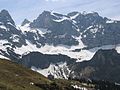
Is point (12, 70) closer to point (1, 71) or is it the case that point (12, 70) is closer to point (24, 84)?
point (1, 71)

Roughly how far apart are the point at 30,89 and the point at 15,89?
1308 cm

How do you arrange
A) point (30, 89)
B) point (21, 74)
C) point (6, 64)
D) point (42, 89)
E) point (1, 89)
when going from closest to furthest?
point (1, 89)
point (30, 89)
point (42, 89)
point (21, 74)
point (6, 64)

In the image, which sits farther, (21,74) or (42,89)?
(21,74)

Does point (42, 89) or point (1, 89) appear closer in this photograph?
point (1, 89)

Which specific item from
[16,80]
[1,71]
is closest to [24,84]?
[16,80]

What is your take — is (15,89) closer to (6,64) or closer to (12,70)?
(12,70)

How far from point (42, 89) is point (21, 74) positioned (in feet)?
98.1

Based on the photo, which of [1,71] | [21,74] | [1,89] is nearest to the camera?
[1,89]

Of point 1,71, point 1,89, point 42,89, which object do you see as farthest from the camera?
point 1,71

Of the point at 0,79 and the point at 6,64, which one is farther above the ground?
the point at 6,64

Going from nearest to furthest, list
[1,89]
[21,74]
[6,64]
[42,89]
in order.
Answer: [1,89] → [42,89] → [21,74] → [6,64]

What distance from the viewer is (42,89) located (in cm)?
15525

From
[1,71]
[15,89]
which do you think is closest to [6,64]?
[1,71]

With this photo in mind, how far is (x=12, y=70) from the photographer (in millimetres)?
183250
